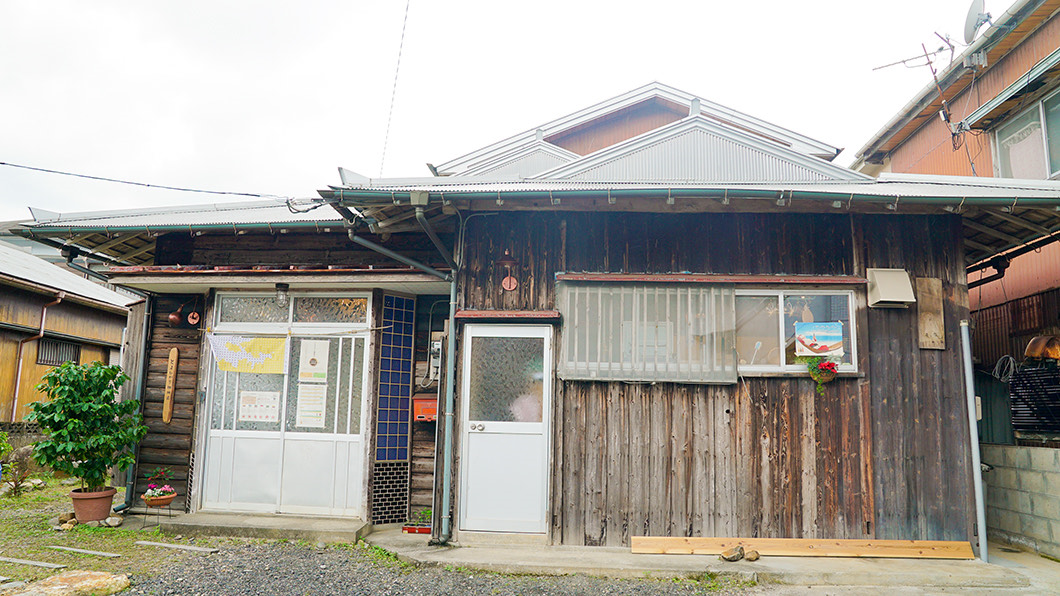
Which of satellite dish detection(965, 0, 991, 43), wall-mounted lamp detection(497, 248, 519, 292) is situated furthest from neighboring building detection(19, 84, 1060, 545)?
satellite dish detection(965, 0, 991, 43)

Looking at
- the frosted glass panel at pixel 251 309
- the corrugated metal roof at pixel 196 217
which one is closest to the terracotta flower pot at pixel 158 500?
the frosted glass panel at pixel 251 309

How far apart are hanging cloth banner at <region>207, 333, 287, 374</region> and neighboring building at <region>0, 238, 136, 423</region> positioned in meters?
3.46

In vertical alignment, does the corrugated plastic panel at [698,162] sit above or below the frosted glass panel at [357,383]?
above

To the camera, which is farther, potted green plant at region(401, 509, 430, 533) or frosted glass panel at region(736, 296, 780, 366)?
potted green plant at region(401, 509, 430, 533)

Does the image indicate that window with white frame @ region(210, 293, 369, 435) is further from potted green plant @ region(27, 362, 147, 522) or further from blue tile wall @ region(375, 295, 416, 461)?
potted green plant @ region(27, 362, 147, 522)

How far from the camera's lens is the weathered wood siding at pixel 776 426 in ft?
17.1

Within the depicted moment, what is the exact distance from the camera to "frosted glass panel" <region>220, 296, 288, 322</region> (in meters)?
6.46

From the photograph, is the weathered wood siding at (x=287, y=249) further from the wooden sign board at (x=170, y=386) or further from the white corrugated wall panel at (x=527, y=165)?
the white corrugated wall panel at (x=527, y=165)

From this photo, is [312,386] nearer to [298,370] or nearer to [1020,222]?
[298,370]

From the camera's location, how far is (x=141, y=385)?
6.59 m

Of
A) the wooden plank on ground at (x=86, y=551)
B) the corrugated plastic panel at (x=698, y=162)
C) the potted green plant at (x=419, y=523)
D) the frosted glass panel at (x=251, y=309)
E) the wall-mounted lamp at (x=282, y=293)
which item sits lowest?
the wooden plank on ground at (x=86, y=551)

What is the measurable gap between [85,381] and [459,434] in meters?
3.81

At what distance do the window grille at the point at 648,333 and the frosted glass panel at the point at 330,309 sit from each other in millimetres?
2183

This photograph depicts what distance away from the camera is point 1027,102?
7379 mm
